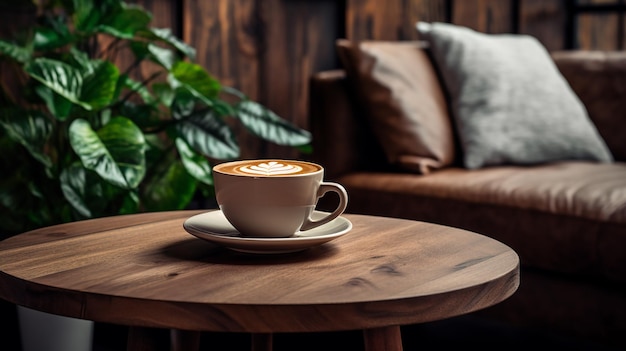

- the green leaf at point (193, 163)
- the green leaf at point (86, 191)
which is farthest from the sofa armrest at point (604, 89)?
the green leaf at point (86, 191)

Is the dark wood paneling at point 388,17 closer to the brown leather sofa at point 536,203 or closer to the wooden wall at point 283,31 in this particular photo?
the wooden wall at point 283,31

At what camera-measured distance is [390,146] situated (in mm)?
2260

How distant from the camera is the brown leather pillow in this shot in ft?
7.33

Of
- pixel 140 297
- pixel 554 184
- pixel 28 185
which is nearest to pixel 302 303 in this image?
pixel 140 297

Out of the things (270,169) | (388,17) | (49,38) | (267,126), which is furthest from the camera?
(388,17)

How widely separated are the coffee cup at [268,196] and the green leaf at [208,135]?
2.86 ft

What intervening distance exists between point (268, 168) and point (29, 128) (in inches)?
34.1

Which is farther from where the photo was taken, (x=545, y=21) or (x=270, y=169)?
(x=545, y=21)

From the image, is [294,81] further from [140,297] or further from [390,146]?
[140,297]

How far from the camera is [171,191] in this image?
1865mm

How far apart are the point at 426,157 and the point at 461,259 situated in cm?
131

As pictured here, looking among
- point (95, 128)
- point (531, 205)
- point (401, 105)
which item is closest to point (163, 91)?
point (95, 128)

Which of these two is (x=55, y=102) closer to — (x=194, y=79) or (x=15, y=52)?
(x=15, y=52)

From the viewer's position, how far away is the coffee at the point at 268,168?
96 centimetres
